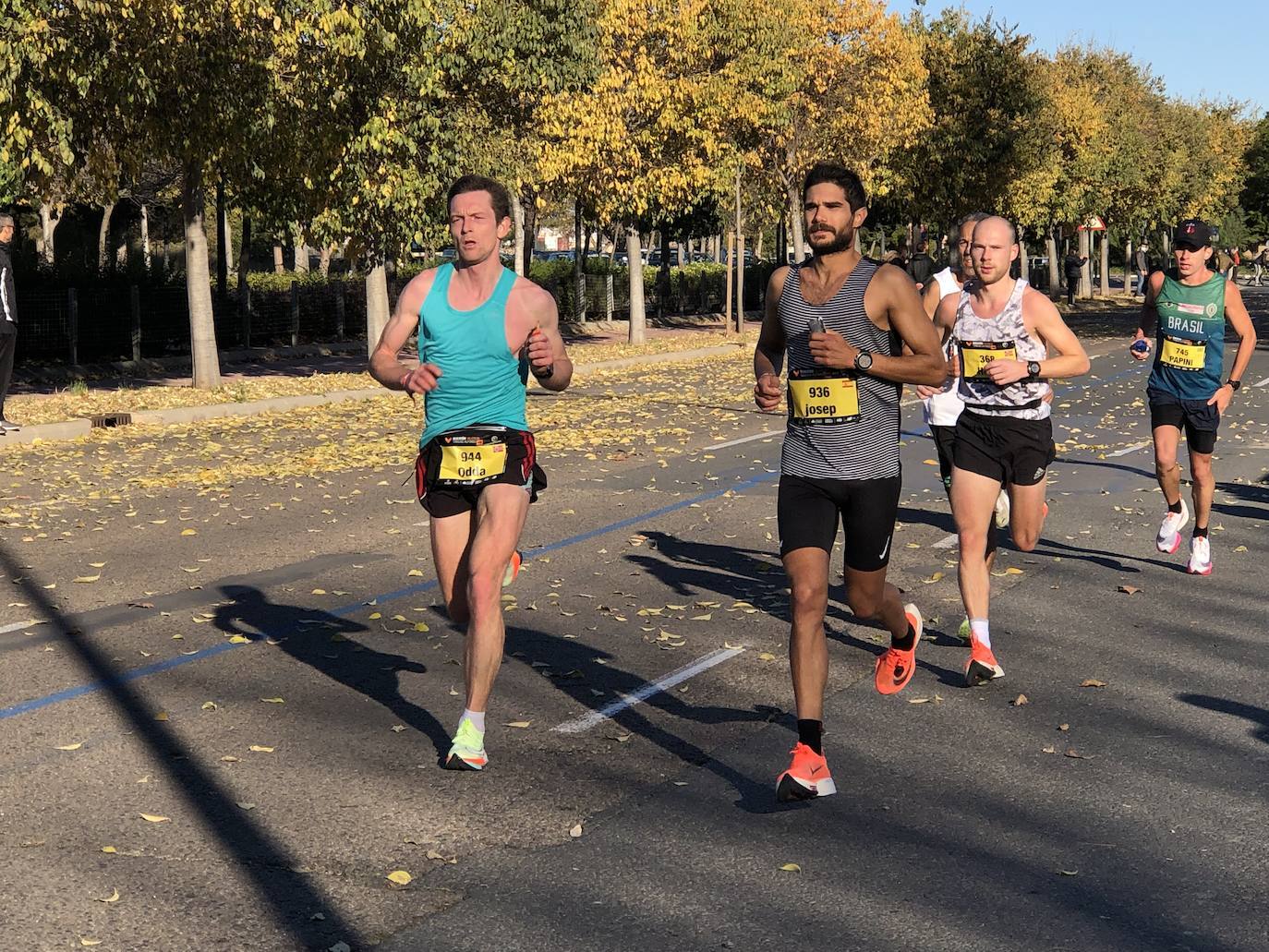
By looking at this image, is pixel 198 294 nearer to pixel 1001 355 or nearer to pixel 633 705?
pixel 1001 355

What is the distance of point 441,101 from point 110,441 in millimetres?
10452

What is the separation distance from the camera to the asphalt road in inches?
170

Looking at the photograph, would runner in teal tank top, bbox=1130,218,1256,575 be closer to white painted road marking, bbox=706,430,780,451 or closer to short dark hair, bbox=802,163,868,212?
short dark hair, bbox=802,163,868,212

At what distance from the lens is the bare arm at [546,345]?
5488 millimetres

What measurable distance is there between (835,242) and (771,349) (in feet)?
2.01

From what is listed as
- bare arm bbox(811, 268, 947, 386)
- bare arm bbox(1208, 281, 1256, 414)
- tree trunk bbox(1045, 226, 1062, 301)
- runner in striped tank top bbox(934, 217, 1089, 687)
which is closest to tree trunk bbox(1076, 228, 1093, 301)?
tree trunk bbox(1045, 226, 1062, 301)

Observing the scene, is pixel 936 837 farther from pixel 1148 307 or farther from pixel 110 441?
pixel 110 441

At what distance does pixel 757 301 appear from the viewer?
176ft

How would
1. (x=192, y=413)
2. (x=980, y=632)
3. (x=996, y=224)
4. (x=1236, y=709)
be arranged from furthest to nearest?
(x=192, y=413)
(x=996, y=224)
(x=980, y=632)
(x=1236, y=709)

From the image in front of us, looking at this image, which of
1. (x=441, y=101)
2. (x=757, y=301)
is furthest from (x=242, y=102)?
(x=757, y=301)

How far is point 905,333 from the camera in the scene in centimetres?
537

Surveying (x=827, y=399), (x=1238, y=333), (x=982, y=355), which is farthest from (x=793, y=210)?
(x=827, y=399)

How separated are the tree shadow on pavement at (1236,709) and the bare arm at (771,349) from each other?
89.2 inches

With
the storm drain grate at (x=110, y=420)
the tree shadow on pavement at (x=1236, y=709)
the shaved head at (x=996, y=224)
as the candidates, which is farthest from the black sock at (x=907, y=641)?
the storm drain grate at (x=110, y=420)
